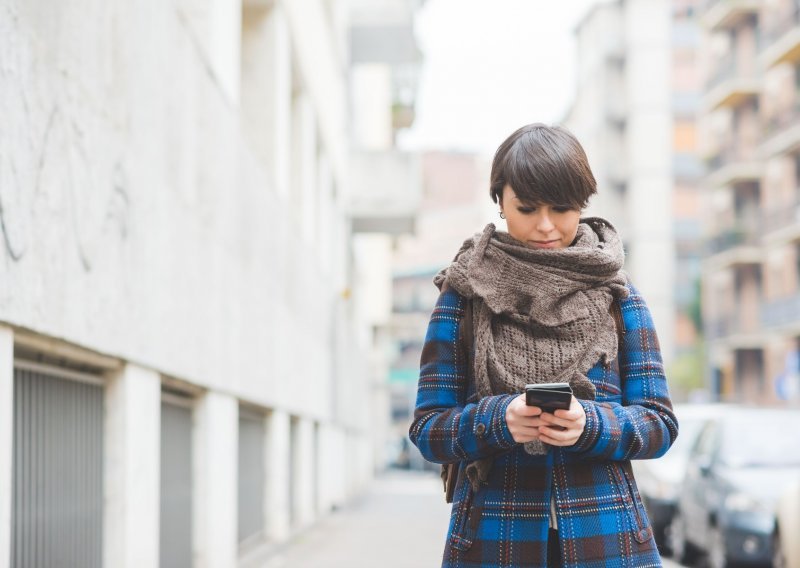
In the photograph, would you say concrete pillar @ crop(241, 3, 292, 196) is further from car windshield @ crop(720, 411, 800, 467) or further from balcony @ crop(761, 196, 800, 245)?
balcony @ crop(761, 196, 800, 245)

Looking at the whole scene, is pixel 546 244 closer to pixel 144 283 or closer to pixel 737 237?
pixel 144 283

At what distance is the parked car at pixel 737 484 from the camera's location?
38.3ft

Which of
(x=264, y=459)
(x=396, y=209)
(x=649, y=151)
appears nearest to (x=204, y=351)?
(x=264, y=459)

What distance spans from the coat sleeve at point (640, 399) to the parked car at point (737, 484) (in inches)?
346

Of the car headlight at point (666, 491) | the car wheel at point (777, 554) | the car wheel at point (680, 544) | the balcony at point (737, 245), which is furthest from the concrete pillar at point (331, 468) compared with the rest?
the balcony at point (737, 245)

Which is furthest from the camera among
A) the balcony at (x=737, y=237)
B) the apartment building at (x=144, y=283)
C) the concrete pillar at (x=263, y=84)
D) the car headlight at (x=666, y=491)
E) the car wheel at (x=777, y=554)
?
the balcony at (x=737, y=237)

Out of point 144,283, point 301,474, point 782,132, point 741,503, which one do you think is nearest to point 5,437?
point 144,283

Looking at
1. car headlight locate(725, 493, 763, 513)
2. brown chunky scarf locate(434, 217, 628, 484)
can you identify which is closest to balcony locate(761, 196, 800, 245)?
car headlight locate(725, 493, 763, 513)

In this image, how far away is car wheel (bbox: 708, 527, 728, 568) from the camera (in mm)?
12062

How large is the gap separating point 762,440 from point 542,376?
1043cm

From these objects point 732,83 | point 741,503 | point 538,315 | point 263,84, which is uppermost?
point 732,83

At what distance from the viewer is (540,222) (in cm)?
313

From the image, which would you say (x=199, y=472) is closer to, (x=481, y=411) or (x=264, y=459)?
(x=264, y=459)

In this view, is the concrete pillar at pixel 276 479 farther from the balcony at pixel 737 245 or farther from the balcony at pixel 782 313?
the balcony at pixel 737 245
